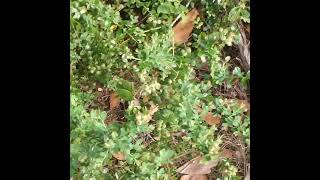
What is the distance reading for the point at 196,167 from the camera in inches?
110

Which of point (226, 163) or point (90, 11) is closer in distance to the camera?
point (90, 11)

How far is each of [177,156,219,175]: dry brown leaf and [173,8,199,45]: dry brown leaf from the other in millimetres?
598

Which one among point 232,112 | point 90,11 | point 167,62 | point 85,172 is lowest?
point 85,172

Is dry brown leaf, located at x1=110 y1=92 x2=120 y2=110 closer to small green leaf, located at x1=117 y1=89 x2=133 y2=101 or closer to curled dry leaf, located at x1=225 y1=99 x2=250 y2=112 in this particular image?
small green leaf, located at x1=117 y1=89 x2=133 y2=101

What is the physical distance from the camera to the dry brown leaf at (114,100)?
2678 mm

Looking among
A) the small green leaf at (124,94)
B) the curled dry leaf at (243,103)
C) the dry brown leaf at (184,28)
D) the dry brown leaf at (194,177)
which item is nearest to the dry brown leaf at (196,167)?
the dry brown leaf at (194,177)

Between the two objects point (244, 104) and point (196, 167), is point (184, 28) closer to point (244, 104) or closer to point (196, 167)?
point (244, 104)

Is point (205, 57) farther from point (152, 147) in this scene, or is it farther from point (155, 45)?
point (152, 147)

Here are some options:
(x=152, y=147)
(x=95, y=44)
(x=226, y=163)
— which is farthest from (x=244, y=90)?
(x=95, y=44)

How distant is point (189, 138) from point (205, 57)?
0.41 meters

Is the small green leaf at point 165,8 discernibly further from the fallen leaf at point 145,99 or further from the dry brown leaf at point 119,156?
the dry brown leaf at point 119,156

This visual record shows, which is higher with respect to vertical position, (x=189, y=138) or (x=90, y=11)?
(x=90, y=11)

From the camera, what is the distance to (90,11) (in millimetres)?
2582

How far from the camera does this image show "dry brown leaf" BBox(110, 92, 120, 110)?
268 cm
